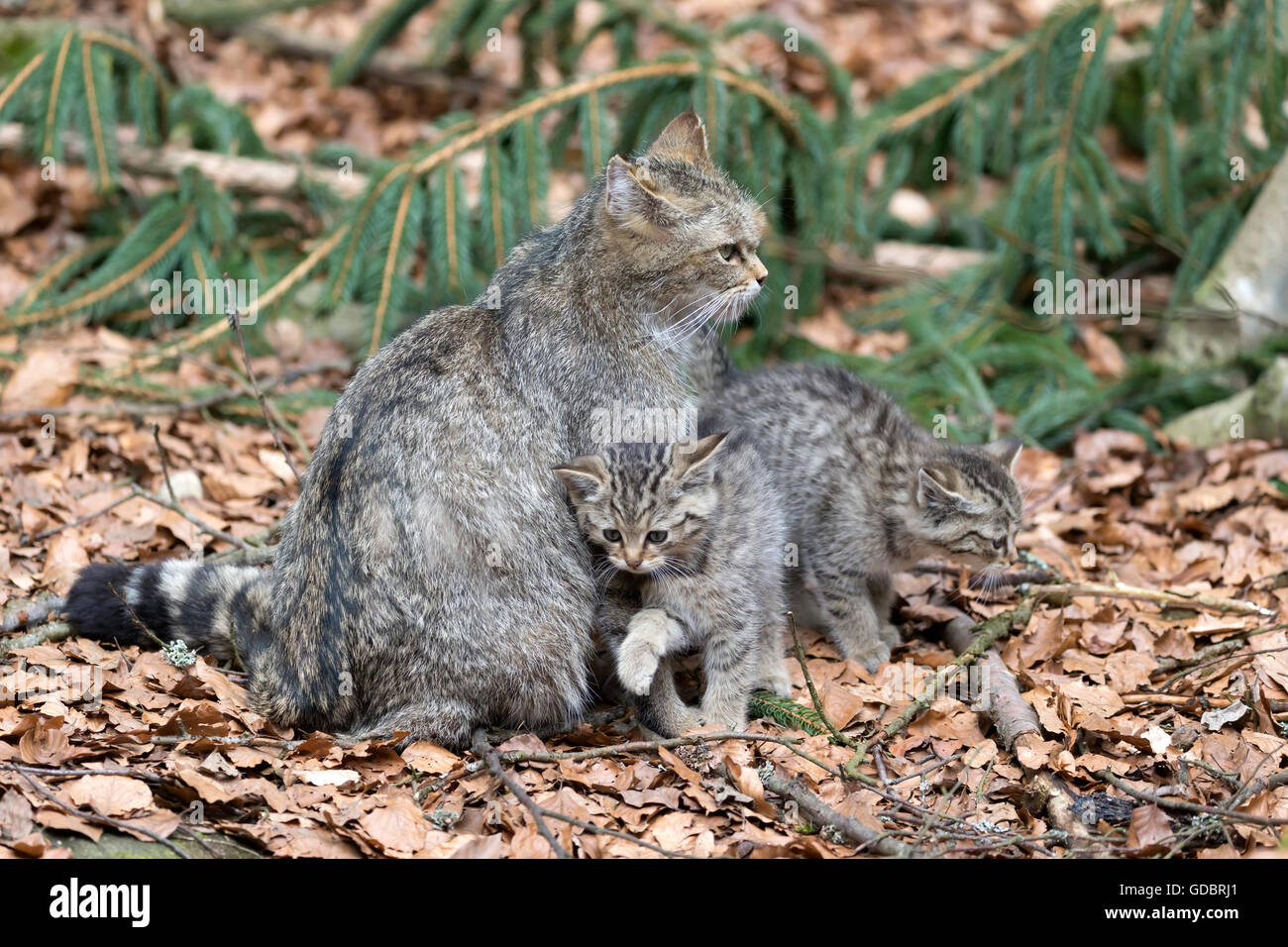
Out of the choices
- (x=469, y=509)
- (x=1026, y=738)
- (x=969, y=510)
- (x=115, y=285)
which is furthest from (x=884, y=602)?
(x=115, y=285)

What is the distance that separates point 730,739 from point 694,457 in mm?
1235

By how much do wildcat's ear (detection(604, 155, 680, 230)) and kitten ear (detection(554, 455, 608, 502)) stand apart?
1202 mm

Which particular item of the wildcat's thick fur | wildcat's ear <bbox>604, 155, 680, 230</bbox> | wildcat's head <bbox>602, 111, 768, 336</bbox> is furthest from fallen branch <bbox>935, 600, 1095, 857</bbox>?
wildcat's ear <bbox>604, 155, 680, 230</bbox>

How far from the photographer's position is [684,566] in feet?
18.2

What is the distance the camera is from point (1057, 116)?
26.0ft

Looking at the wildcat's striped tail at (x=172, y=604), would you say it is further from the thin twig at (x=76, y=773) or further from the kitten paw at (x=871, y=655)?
the kitten paw at (x=871, y=655)

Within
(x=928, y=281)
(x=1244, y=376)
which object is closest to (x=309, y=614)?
(x=928, y=281)

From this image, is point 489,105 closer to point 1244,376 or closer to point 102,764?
point 1244,376

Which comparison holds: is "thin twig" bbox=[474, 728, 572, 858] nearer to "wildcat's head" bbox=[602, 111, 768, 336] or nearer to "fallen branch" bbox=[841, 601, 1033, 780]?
"fallen branch" bbox=[841, 601, 1033, 780]

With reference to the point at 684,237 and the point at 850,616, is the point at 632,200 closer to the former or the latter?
the point at 684,237

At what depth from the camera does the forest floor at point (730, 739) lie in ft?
14.8

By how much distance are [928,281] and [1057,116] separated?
1434mm

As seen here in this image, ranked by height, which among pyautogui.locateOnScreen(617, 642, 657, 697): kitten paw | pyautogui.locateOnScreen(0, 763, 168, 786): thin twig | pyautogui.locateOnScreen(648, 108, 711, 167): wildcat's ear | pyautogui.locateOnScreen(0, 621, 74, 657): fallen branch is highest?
pyautogui.locateOnScreen(648, 108, 711, 167): wildcat's ear

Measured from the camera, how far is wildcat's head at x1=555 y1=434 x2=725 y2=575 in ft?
17.5
